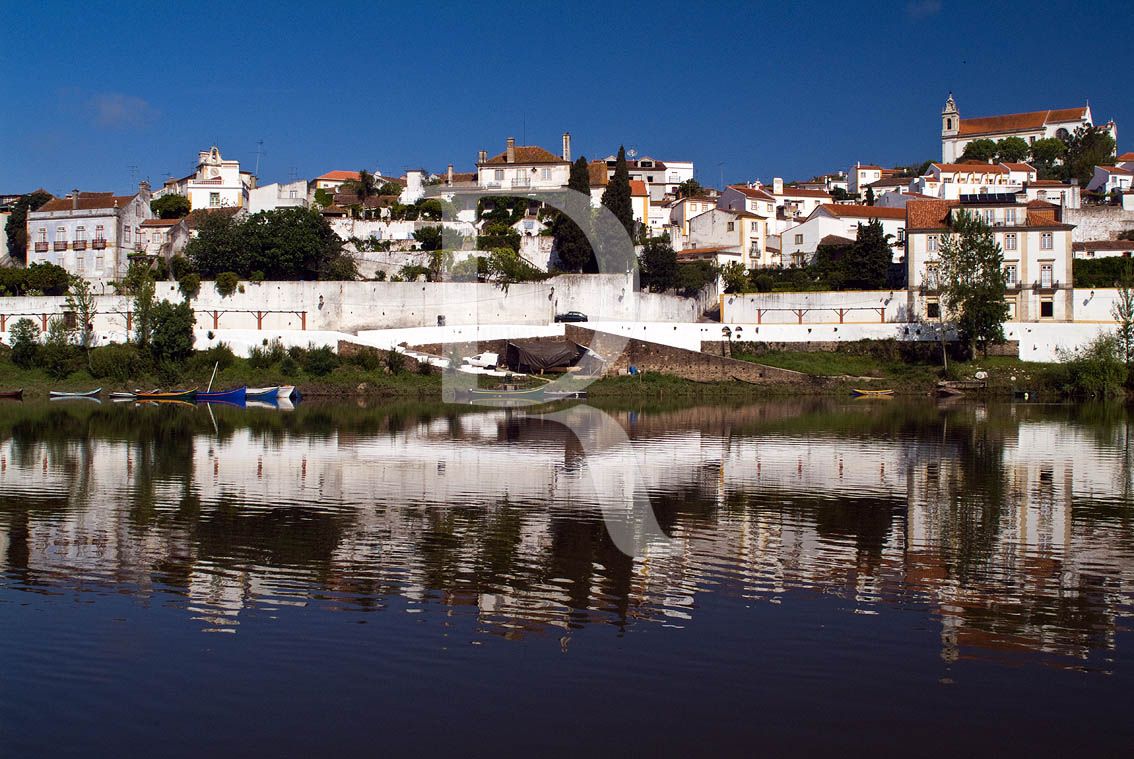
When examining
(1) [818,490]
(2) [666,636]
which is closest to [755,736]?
(2) [666,636]

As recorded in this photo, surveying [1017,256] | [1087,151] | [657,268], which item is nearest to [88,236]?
[657,268]

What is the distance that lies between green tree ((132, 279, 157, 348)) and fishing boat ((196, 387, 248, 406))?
491 cm

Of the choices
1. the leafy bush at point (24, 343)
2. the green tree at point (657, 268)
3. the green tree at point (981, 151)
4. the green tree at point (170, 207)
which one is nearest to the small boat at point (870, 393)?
the green tree at point (657, 268)

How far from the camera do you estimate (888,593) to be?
10.4 m

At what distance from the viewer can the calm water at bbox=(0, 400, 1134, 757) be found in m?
7.11

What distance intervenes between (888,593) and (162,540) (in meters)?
8.46

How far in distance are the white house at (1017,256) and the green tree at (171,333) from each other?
3067 cm

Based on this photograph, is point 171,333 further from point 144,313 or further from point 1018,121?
point 1018,121

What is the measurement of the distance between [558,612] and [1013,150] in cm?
9711

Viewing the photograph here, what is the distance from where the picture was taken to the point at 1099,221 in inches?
2601

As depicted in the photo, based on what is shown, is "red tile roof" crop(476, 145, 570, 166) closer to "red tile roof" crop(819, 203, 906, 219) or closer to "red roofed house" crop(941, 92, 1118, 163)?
"red tile roof" crop(819, 203, 906, 219)

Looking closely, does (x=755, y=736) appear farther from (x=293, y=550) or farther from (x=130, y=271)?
(x=130, y=271)

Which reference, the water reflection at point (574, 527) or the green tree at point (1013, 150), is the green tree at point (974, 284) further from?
the green tree at point (1013, 150)

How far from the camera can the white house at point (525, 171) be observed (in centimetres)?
5919
